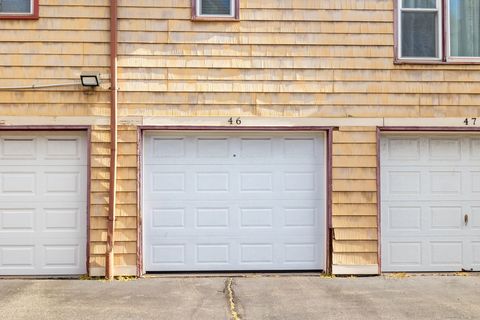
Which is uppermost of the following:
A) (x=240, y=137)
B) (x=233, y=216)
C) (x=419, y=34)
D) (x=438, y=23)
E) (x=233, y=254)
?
(x=438, y=23)

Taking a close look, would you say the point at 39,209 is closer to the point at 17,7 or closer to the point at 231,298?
the point at 17,7

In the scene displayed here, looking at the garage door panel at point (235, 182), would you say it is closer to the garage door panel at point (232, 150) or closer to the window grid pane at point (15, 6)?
the garage door panel at point (232, 150)

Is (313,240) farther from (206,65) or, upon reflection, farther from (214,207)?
(206,65)

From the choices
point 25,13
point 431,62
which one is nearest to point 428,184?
point 431,62

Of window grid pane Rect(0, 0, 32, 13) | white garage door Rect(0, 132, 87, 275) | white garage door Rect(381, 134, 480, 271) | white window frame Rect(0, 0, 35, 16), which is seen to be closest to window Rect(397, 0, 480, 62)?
white garage door Rect(381, 134, 480, 271)

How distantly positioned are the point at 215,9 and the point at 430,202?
4061 millimetres

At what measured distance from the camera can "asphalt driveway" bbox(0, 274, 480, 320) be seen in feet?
19.4

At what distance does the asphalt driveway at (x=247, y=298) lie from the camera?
593 centimetres

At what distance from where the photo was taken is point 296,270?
7.89 metres

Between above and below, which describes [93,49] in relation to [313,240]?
above

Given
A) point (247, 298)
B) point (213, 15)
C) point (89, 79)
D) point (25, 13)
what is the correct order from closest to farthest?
1. point (247, 298)
2. point (89, 79)
3. point (25, 13)
4. point (213, 15)

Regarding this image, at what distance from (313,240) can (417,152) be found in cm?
193

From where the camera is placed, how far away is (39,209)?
7688mm

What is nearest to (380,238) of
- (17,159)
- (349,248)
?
(349,248)
